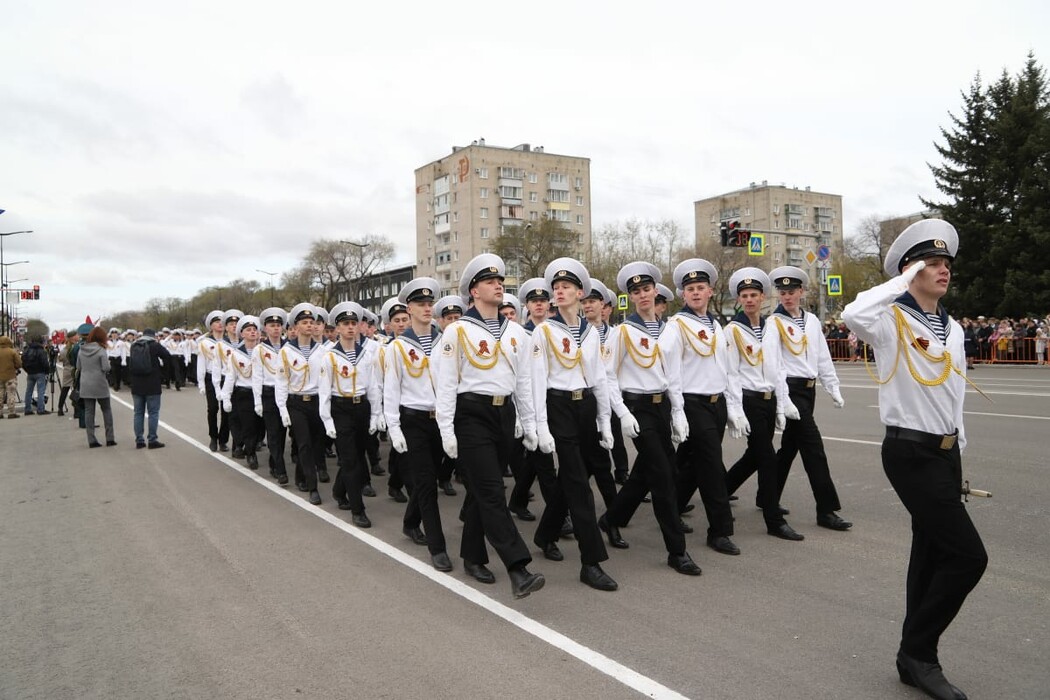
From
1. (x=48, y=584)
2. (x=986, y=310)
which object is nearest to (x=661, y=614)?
(x=48, y=584)

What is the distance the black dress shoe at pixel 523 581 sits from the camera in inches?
196

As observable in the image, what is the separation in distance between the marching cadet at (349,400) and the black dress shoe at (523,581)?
280 centimetres

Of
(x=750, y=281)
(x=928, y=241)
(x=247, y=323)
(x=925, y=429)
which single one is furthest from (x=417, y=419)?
(x=247, y=323)

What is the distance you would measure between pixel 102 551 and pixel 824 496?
6.26 meters

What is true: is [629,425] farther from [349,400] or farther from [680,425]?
[349,400]

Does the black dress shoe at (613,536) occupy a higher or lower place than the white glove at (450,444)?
lower

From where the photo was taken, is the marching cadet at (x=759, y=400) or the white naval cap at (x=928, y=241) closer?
the white naval cap at (x=928, y=241)

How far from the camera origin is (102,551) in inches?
260

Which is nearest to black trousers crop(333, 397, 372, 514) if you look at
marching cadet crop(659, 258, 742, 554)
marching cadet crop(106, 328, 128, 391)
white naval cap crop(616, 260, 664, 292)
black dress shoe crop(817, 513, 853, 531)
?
white naval cap crop(616, 260, 664, 292)

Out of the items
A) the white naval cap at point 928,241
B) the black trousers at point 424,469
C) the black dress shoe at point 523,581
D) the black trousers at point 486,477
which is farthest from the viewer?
the black trousers at point 424,469

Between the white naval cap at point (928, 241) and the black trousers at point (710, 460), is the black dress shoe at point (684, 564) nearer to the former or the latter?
the black trousers at point (710, 460)

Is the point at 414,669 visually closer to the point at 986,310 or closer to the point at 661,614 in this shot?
the point at 661,614

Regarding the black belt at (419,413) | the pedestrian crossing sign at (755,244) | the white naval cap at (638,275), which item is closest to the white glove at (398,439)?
the black belt at (419,413)

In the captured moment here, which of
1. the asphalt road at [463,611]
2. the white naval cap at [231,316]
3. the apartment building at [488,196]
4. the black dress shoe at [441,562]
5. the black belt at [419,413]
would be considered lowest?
the asphalt road at [463,611]
